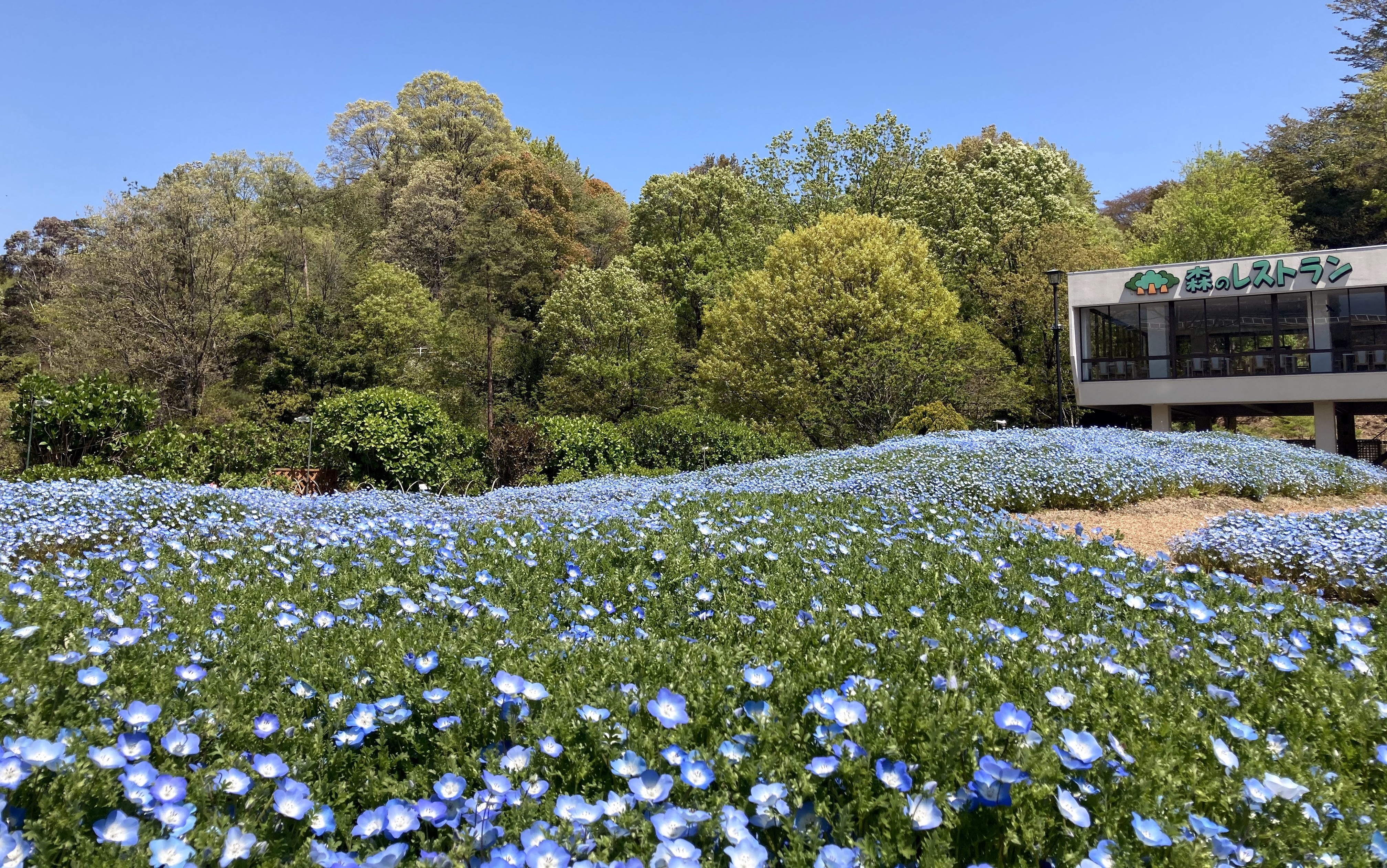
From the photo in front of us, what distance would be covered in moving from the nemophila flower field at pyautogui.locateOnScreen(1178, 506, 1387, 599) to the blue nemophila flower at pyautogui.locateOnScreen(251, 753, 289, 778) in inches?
241

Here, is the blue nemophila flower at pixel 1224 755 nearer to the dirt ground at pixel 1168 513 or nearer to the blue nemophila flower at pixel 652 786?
the blue nemophila flower at pixel 652 786

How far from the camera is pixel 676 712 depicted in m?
1.86

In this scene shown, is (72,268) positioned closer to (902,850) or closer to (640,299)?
(640,299)

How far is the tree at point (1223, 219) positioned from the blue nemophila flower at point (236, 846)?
3174 centimetres

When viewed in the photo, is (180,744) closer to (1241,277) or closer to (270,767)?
(270,767)

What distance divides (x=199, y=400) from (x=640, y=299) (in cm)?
1433

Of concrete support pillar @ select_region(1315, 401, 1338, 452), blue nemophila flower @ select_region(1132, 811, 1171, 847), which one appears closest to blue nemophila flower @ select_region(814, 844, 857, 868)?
blue nemophila flower @ select_region(1132, 811, 1171, 847)

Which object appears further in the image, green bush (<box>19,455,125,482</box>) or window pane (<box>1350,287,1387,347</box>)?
window pane (<box>1350,287,1387,347</box>)

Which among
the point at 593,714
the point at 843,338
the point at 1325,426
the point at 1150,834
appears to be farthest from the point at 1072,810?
the point at 1325,426

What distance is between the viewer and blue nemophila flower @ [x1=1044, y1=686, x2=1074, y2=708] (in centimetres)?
194

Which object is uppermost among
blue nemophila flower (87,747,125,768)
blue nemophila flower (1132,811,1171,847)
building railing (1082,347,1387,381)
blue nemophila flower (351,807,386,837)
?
blue nemophila flower (87,747,125,768)

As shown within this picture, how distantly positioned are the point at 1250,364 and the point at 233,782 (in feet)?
85.0

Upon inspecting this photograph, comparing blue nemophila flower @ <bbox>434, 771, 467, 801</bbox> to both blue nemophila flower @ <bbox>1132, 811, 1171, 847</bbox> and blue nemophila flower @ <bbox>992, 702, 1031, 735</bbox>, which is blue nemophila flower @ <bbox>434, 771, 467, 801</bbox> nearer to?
blue nemophila flower @ <bbox>992, 702, 1031, 735</bbox>

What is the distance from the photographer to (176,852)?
1372mm
